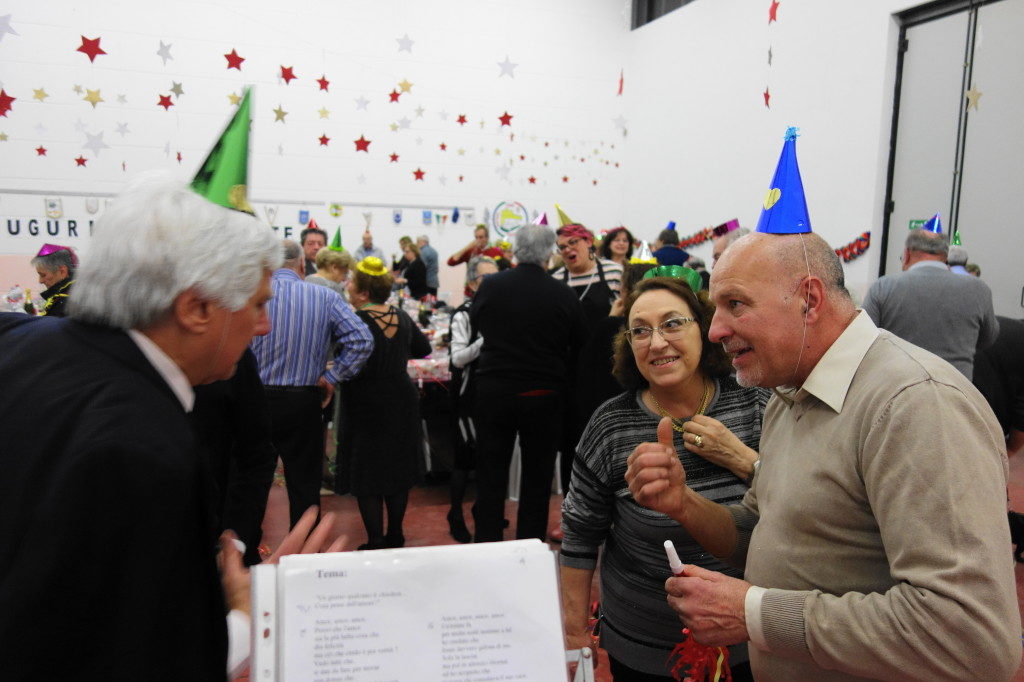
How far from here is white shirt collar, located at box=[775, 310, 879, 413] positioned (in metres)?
1.18

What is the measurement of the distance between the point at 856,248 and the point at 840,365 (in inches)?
289

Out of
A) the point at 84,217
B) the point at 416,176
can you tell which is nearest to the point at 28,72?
the point at 84,217

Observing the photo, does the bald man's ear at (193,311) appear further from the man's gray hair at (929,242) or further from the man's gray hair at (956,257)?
the man's gray hair at (956,257)

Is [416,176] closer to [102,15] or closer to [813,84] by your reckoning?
[102,15]

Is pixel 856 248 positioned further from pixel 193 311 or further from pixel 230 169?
pixel 193 311

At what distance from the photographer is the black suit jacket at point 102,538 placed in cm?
83

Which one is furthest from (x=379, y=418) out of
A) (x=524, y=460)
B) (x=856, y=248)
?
(x=856, y=248)

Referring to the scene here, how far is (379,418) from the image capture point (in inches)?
150

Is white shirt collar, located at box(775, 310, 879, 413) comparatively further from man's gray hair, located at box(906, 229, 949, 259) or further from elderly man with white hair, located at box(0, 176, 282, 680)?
man's gray hair, located at box(906, 229, 949, 259)

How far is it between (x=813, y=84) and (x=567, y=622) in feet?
26.6

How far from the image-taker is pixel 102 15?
9.36m

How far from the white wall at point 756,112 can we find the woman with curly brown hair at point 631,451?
5194 millimetres

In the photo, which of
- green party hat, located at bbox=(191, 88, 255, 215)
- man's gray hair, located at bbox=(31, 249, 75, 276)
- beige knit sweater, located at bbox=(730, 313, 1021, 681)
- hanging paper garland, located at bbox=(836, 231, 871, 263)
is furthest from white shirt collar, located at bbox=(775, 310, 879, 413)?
hanging paper garland, located at bbox=(836, 231, 871, 263)

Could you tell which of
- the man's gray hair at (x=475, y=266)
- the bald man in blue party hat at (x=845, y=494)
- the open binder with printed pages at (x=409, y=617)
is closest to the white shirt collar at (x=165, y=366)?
the open binder with printed pages at (x=409, y=617)
